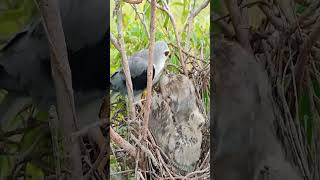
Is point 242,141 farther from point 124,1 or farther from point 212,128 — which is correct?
point 124,1

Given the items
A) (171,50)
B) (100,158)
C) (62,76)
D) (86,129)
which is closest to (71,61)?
(62,76)

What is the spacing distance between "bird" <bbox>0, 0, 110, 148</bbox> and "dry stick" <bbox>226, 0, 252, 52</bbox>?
43cm

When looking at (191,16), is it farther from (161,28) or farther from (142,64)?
(142,64)

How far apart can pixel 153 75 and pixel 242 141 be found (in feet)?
1.38

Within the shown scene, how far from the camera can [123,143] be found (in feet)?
6.50

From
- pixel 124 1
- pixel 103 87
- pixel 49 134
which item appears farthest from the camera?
pixel 124 1

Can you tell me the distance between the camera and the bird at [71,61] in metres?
1.67

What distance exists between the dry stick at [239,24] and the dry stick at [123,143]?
0.55 metres

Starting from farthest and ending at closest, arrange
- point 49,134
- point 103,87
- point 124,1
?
point 124,1 → point 103,87 → point 49,134

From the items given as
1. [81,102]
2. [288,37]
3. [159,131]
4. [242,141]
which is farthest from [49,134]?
[288,37]

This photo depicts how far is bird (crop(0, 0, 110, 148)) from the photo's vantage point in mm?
1666

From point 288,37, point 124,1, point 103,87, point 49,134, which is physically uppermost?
point 124,1

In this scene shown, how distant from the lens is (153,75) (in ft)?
6.71

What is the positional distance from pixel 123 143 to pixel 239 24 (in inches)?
23.5
